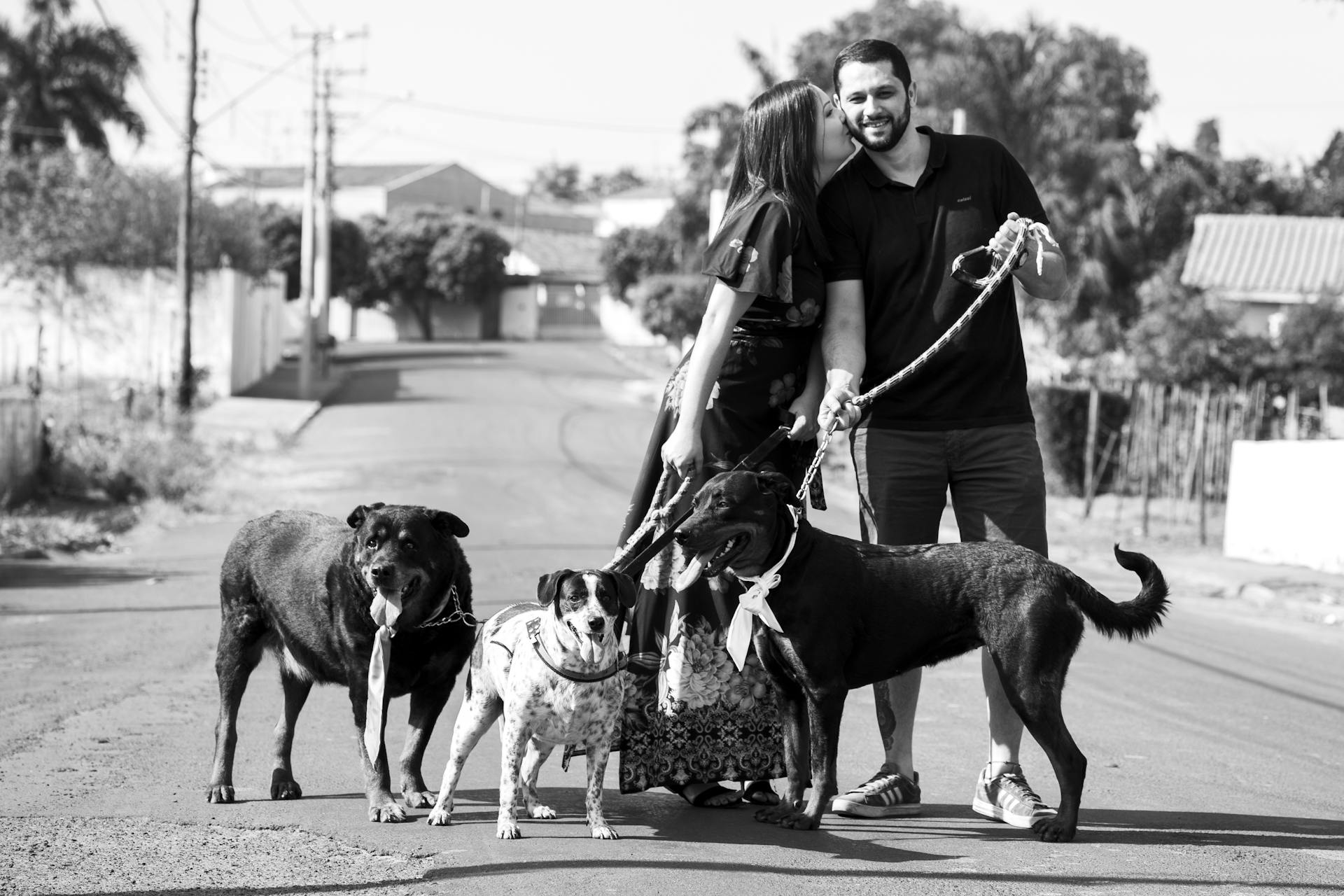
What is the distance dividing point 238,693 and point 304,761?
62 cm

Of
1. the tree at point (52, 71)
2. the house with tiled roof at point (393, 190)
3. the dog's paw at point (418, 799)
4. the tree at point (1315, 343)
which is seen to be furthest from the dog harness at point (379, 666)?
the house with tiled roof at point (393, 190)

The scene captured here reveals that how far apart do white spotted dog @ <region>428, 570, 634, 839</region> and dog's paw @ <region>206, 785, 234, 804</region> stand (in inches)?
35.2

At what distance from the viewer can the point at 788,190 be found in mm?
5039

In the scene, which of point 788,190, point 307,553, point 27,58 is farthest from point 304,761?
point 27,58

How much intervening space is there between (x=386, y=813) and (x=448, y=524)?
3.32ft

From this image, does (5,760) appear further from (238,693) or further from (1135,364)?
(1135,364)

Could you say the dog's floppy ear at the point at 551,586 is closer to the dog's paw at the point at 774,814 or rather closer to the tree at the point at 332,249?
the dog's paw at the point at 774,814

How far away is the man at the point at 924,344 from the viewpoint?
517 cm

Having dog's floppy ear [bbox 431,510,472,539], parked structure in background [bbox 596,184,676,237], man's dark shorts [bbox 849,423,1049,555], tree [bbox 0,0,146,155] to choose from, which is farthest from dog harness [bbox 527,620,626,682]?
parked structure in background [bbox 596,184,676,237]

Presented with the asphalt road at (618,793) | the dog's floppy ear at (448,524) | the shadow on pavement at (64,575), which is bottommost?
the shadow on pavement at (64,575)

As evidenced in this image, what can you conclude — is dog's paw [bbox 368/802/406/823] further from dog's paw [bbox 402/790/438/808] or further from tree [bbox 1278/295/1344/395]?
tree [bbox 1278/295/1344/395]

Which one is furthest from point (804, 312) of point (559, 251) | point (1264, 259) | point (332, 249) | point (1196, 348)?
point (559, 251)

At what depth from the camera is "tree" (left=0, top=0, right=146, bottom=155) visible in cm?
4525

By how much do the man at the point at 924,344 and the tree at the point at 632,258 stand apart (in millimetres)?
57827
